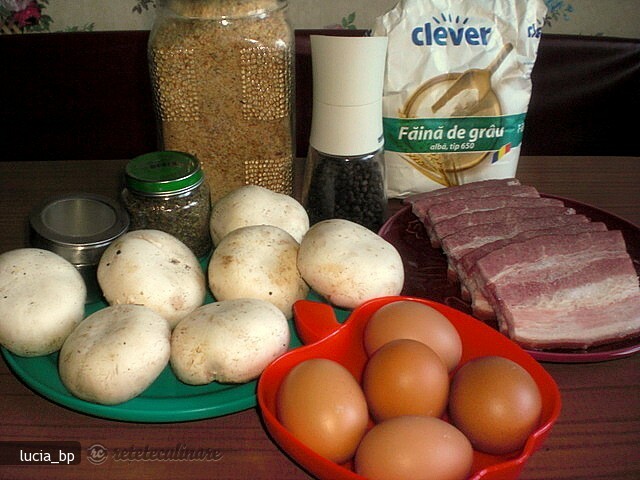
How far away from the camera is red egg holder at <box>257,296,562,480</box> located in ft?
1.57

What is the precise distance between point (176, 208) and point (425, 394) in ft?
1.35

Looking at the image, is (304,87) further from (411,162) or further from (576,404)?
(576,404)

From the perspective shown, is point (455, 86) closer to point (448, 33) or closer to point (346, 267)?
point (448, 33)

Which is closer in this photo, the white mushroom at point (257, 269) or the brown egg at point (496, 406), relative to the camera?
the brown egg at point (496, 406)

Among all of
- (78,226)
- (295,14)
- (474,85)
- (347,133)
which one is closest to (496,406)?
(347,133)

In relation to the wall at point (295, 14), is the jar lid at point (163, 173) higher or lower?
lower

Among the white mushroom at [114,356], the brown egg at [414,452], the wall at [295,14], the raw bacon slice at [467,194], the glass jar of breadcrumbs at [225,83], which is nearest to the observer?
the brown egg at [414,452]

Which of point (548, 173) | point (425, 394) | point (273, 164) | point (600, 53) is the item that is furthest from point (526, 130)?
point (425, 394)

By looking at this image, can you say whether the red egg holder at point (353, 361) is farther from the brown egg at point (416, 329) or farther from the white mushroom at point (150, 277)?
the white mushroom at point (150, 277)

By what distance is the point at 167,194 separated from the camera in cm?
75

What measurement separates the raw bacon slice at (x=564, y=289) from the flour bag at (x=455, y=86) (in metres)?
0.28

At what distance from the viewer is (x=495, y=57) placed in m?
1.00

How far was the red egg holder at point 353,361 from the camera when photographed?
479 millimetres

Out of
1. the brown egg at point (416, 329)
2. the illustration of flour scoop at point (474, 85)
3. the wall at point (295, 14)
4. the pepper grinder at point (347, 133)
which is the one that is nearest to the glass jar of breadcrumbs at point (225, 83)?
the pepper grinder at point (347, 133)
